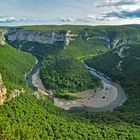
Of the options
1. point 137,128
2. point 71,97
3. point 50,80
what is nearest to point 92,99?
point 71,97

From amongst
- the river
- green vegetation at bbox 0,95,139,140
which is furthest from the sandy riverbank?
green vegetation at bbox 0,95,139,140

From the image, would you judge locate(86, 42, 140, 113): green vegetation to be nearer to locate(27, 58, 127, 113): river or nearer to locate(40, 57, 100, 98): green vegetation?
locate(27, 58, 127, 113): river

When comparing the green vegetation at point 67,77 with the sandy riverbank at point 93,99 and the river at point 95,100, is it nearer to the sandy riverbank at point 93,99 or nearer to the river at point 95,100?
the river at point 95,100

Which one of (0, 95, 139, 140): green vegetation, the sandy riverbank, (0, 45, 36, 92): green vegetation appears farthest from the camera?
(0, 45, 36, 92): green vegetation

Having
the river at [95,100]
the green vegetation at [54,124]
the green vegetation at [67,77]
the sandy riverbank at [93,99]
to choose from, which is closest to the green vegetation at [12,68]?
the river at [95,100]

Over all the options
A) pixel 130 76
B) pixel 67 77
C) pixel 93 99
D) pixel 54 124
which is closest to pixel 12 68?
pixel 67 77

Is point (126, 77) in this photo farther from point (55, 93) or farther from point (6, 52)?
point (6, 52)

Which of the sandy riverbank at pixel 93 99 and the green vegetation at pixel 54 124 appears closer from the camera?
the green vegetation at pixel 54 124

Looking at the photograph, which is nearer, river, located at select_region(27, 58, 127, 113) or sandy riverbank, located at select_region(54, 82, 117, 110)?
river, located at select_region(27, 58, 127, 113)

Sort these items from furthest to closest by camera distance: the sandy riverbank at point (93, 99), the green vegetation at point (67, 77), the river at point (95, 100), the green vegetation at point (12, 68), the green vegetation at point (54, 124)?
1. the green vegetation at point (67, 77)
2. the green vegetation at point (12, 68)
3. the sandy riverbank at point (93, 99)
4. the river at point (95, 100)
5. the green vegetation at point (54, 124)

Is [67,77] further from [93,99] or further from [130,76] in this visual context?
[93,99]
